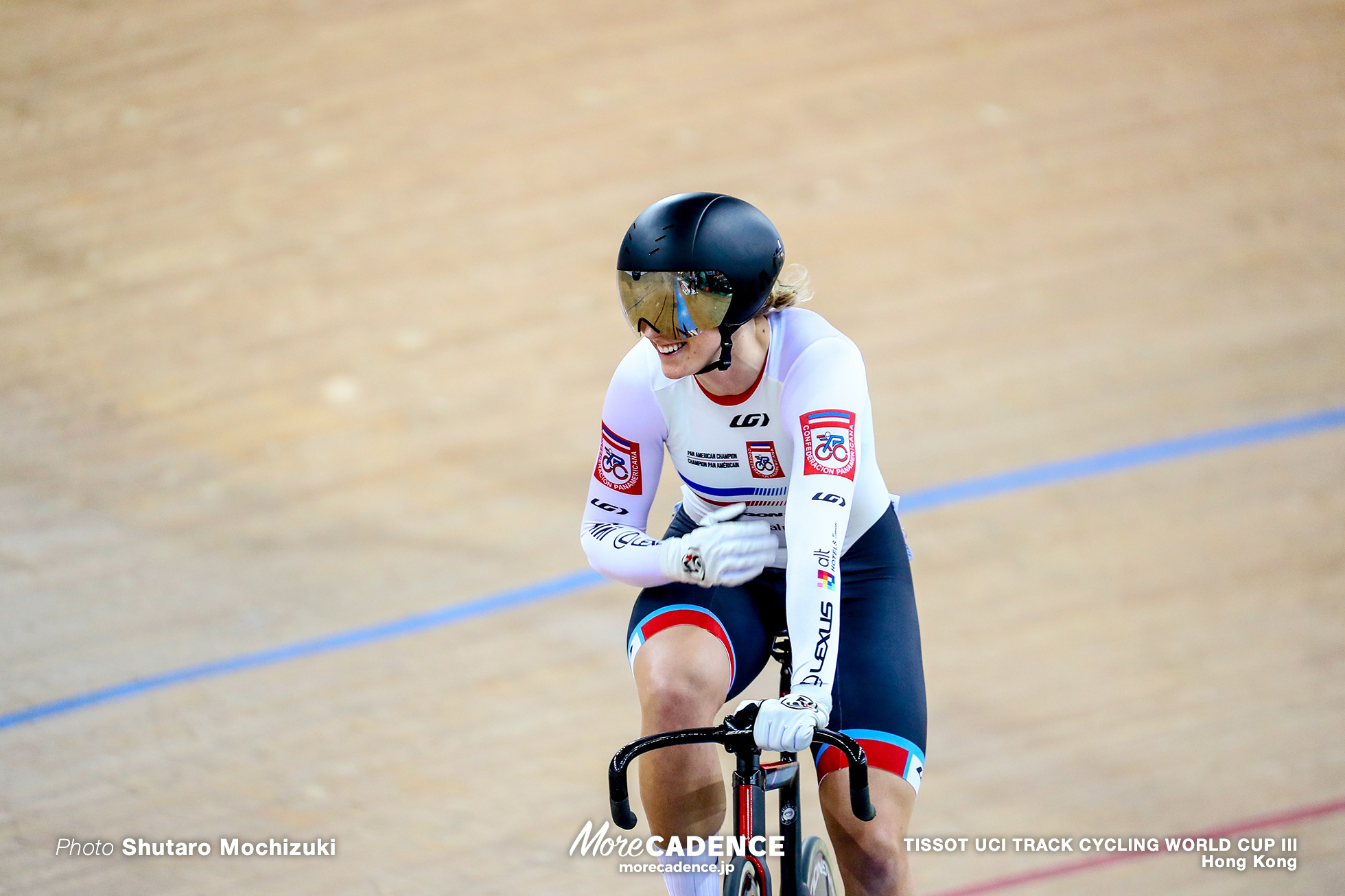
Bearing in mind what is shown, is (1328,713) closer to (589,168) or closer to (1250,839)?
(1250,839)

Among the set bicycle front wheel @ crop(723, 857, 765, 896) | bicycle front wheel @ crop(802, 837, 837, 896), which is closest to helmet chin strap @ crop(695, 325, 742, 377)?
bicycle front wheel @ crop(723, 857, 765, 896)

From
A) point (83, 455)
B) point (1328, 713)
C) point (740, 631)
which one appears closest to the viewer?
point (740, 631)

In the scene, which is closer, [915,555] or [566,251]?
[915,555]

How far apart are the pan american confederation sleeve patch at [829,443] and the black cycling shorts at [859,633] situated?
0.26m

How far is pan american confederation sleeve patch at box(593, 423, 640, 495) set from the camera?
2.22 metres

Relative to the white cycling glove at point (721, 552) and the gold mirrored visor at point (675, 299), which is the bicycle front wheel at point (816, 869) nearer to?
the white cycling glove at point (721, 552)

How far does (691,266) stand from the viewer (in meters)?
1.93

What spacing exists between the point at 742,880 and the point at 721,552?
1.64ft

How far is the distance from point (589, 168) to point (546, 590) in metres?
2.56

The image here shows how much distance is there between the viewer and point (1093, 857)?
9.73 feet

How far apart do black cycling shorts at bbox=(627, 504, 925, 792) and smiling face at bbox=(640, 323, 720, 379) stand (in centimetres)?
37

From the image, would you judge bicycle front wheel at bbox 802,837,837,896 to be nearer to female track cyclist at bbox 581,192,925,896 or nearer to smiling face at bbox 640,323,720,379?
female track cyclist at bbox 581,192,925,896

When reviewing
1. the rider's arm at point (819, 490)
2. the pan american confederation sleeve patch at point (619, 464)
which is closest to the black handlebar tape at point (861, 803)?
the rider's arm at point (819, 490)

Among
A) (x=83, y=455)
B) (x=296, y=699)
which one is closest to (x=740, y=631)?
→ (x=296, y=699)
